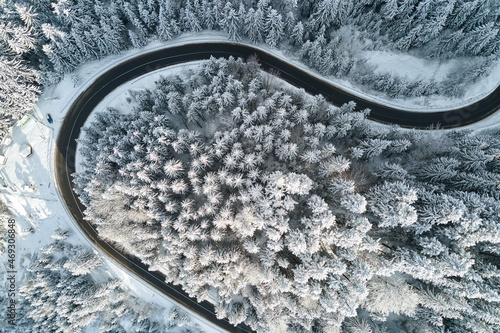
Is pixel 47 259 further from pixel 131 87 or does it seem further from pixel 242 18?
pixel 242 18

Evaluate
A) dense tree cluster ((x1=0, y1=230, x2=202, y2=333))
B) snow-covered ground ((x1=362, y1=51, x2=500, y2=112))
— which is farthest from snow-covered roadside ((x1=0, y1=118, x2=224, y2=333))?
snow-covered ground ((x1=362, y1=51, x2=500, y2=112))

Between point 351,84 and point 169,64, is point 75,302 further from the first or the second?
point 351,84

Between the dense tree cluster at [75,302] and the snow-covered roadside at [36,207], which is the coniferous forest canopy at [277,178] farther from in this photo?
the snow-covered roadside at [36,207]

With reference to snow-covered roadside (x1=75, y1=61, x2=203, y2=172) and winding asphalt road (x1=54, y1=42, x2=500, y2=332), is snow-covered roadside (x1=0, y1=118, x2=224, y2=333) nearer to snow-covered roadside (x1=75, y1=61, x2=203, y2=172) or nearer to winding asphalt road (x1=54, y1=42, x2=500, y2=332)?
winding asphalt road (x1=54, y1=42, x2=500, y2=332)

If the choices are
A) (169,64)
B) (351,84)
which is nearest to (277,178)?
(351,84)

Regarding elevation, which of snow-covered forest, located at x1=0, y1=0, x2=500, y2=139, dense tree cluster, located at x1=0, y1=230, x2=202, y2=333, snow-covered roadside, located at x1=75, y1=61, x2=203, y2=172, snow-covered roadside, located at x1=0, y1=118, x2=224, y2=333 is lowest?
dense tree cluster, located at x1=0, y1=230, x2=202, y2=333

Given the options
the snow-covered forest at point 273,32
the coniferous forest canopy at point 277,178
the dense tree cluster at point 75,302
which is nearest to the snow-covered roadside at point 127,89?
the coniferous forest canopy at point 277,178

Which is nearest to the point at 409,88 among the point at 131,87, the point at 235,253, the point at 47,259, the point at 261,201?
the point at 261,201
